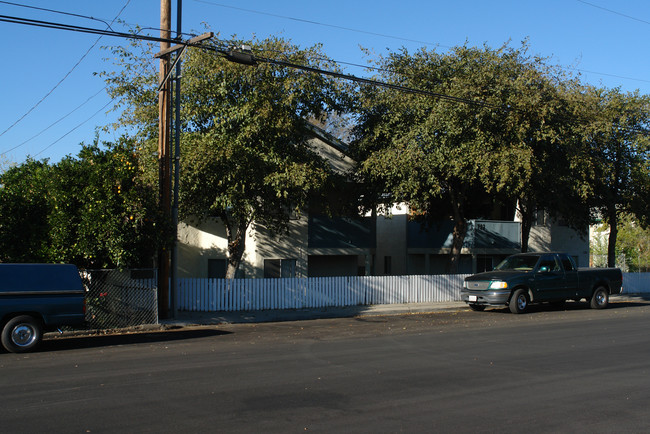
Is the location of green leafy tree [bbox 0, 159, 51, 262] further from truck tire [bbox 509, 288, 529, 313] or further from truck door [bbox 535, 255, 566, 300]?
truck door [bbox 535, 255, 566, 300]

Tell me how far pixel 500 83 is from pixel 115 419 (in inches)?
700

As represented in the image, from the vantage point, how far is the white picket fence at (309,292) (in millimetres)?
18266

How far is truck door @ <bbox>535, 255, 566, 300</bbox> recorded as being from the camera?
19.2 meters

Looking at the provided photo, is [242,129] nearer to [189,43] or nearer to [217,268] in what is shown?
[189,43]

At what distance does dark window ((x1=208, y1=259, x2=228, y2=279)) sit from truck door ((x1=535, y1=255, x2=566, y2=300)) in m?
11.9

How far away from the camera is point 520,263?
Answer: 19938 millimetres

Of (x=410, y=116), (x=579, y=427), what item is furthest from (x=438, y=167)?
(x=579, y=427)

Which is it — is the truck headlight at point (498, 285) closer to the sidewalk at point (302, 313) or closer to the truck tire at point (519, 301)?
the truck tire at point (519, 301)

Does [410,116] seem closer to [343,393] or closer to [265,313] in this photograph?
→ [265,313]

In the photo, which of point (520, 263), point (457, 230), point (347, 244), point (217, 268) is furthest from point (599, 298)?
point (217, 268)

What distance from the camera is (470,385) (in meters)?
8.33

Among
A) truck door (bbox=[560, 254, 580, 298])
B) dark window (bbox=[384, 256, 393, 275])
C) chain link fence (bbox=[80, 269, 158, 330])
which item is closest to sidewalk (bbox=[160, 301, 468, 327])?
chain link fence (bbox=[80, 269, 158, 330])

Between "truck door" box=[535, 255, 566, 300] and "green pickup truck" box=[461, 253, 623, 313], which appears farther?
"truck door" box=[535, 255, 566, 300]

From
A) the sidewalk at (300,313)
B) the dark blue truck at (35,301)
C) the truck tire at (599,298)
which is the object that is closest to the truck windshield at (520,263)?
the sidewalk at (300,313)
